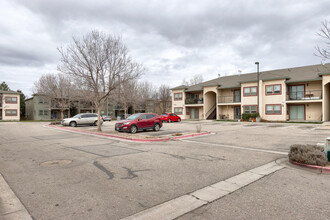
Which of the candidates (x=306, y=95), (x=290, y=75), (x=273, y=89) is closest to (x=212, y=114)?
(x=273, y=89)

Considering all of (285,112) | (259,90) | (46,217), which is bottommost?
(46,217)

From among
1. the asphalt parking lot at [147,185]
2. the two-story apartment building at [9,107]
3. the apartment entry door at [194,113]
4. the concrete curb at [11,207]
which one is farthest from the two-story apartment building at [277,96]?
the two-story apartment building at [9,107]

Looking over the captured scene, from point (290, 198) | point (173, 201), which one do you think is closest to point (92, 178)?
point (173, 201)

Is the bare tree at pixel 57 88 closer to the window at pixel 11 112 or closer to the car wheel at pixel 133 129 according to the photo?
the window at pixel 11 112

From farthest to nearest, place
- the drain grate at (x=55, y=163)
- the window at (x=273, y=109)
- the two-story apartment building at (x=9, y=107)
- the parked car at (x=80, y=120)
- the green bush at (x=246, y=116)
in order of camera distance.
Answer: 1. the two-story apartment building at (x=9, y=107)
2. the green bush at (x=246, y=116)
3. the window at (x=273, y=109)
4. the parked car at (x=80, y=120)
5. the drain grate at (x=55, y=163)

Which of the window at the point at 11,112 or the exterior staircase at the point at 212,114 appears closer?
the exterior staircase at the point at 212,114

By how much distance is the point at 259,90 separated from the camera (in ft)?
100

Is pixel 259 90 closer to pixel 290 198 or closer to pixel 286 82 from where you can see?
pixel 286 82

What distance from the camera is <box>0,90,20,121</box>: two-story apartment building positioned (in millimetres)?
47312

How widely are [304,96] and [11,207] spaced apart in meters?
32.7

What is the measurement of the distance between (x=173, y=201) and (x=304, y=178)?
3.75 metres

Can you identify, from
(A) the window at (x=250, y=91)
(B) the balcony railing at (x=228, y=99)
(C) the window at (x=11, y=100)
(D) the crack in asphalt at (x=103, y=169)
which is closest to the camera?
(D) the crack in asphalt at (x=103, y=169)

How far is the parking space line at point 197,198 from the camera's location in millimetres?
3578

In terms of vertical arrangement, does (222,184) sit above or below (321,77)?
below
